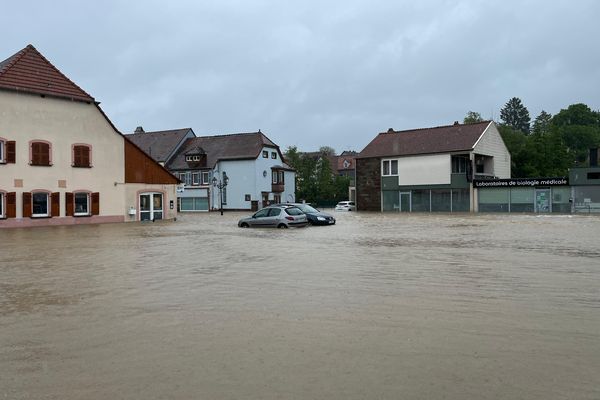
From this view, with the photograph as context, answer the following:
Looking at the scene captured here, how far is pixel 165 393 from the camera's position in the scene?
493 cm

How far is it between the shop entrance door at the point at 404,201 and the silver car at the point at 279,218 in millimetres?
27679

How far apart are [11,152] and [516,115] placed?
415ft

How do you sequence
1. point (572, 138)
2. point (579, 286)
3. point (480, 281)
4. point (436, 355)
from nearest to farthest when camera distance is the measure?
1. point (436, 355)
2. point (579, 286)
3. point (480, 281)
4. point (572, 138)

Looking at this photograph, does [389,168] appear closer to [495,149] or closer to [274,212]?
[495,149]

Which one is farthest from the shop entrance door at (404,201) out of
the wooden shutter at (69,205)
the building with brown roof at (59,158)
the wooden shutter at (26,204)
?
the wooden shutter at (26,204)

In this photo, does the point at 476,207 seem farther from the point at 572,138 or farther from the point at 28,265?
the point at 572,138

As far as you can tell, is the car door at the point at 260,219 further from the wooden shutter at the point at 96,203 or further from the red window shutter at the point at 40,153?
the red window shutter at the point at 40,153

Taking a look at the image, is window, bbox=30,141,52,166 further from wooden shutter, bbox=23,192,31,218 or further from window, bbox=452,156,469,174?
window, bbox=452,156,469,174

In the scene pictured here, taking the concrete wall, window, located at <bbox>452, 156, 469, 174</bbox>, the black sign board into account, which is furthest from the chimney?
window, located at <bbox>452, 156, 469, 174</bbox>

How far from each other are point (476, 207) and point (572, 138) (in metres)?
62.8

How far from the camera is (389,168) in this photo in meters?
56.2

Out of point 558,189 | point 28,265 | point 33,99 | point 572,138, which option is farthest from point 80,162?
point 572,138

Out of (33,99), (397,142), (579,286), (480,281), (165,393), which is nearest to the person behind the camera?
(165,393)

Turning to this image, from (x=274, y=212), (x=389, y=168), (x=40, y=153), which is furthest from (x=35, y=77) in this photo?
(x=389, y=168)
